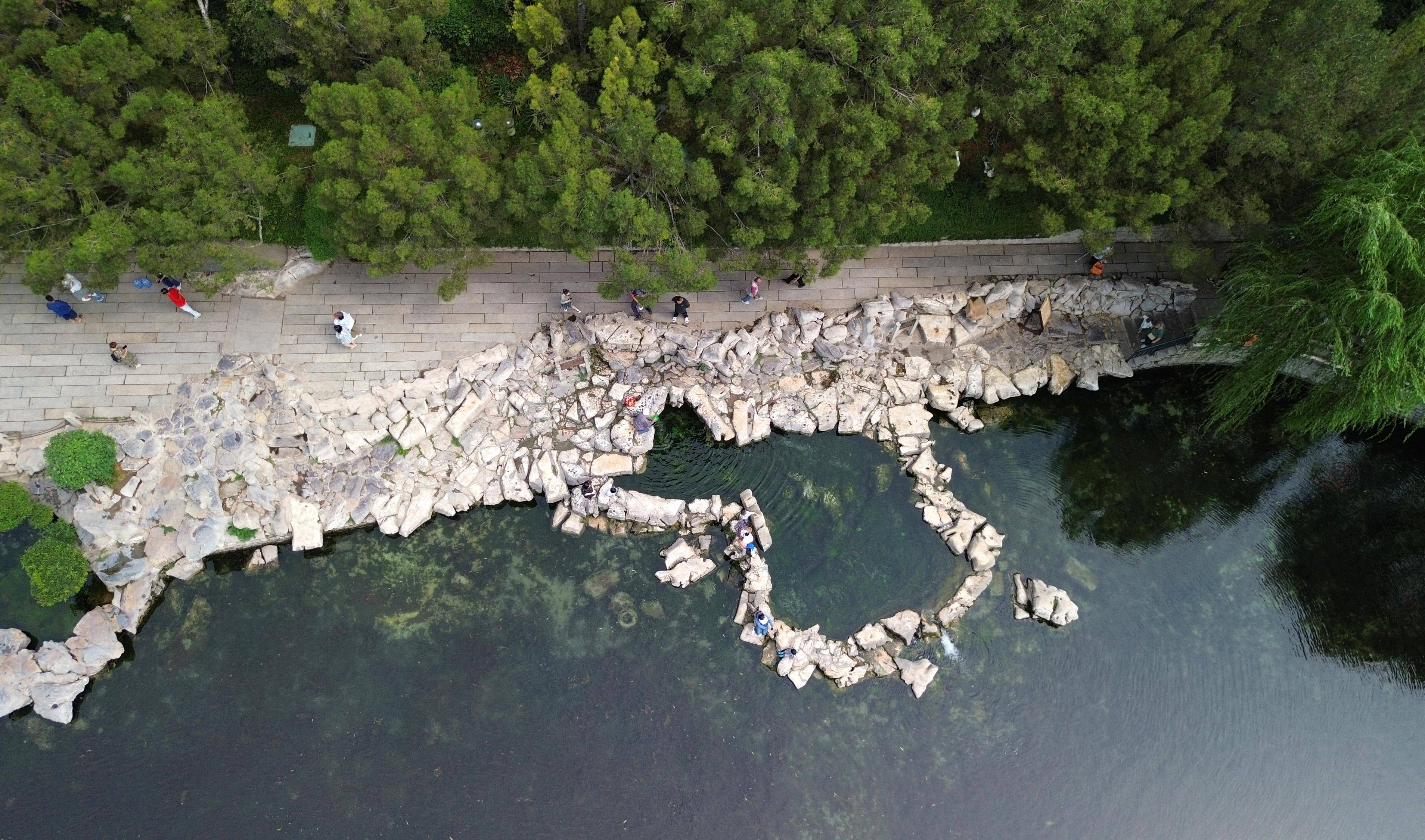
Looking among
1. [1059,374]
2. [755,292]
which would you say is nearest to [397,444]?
[755,292]

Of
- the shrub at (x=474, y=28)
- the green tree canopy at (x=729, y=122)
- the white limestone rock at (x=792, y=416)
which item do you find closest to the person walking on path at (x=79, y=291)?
the shrub at (x=474, y=28)

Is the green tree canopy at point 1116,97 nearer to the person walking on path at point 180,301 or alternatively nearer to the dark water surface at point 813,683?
the dark water surface at point 813,683

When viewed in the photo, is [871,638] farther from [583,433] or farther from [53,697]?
[53,697]

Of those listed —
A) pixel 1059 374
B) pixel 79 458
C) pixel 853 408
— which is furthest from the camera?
pixel 1059 374

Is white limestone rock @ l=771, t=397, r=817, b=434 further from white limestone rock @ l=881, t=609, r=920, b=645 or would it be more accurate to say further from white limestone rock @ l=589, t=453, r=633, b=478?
white limestone rock @ l=881, t=609, r=920, b=645

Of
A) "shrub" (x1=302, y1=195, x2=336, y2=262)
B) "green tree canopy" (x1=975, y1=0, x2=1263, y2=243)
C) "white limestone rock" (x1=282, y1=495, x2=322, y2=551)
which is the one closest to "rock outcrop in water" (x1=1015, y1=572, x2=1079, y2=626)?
"green tree canopy" (x1=975, y1=0, x2=1263, y2=243)
